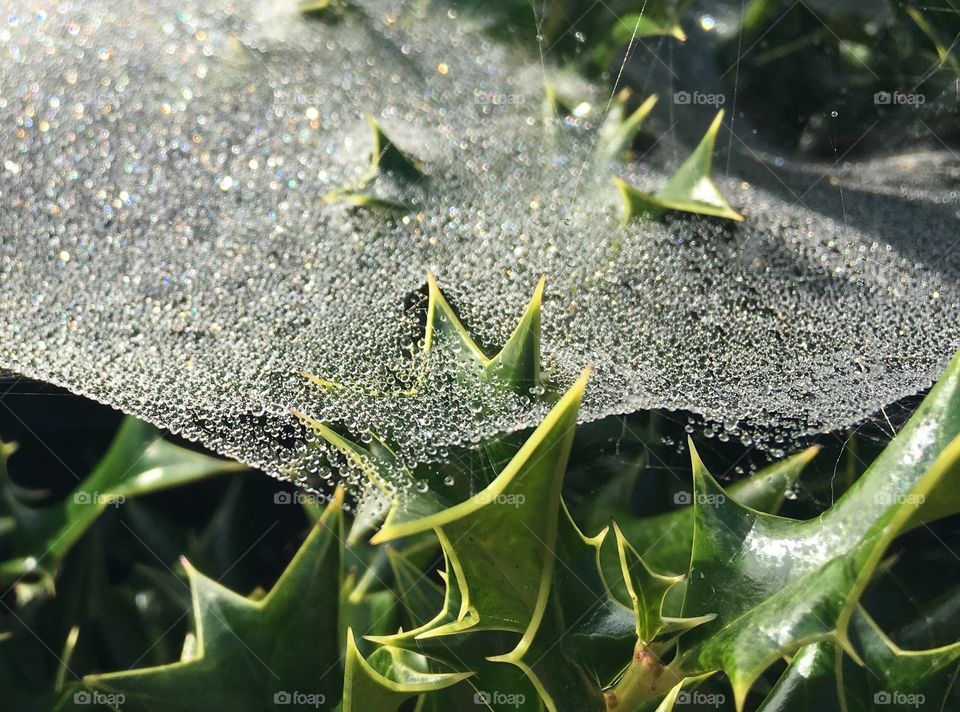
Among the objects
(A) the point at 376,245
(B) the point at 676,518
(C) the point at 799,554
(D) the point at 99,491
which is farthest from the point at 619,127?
(D) the point at 99,491

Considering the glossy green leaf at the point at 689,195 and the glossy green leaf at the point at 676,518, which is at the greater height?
the glossy green leaf at the point at 689,195

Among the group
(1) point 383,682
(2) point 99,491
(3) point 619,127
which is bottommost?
(2) point 99,491

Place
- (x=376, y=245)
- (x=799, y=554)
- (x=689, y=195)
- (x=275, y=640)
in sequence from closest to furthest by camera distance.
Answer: (x=799, y=554) → (x=275, y=640) → (x=689, y=195) → (x=376, y=245)

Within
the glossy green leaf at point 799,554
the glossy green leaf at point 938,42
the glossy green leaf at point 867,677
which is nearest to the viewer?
the glossy green leaf at point 799,554

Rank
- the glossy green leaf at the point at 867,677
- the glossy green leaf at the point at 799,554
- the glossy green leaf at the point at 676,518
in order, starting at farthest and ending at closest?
the glossy green leaf at the point at 676,518 < the glossy green leaf at the point at 867,677 < the glossy green leaf at the point at 799,554

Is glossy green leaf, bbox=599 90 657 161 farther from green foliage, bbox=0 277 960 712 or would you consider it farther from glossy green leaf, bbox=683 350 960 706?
glossy green leaf, bbox=683 350 960 706

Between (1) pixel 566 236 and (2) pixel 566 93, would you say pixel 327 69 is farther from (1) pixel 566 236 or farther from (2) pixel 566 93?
(1) pixel 566 236

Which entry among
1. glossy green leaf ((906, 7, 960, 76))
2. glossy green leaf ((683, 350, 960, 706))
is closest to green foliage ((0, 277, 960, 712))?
glossy green leaf ((683, 350, 960, 706))

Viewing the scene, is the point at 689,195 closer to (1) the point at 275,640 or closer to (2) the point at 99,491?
(1) the point at 275,640

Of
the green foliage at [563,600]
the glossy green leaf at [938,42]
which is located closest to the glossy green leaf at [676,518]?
the green foliage at [563,600]

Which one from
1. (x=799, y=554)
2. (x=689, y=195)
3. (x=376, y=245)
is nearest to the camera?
(x=799, y=554)

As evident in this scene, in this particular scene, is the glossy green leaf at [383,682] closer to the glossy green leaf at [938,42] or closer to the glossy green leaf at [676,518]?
the glossy green leaf at [676,518]
